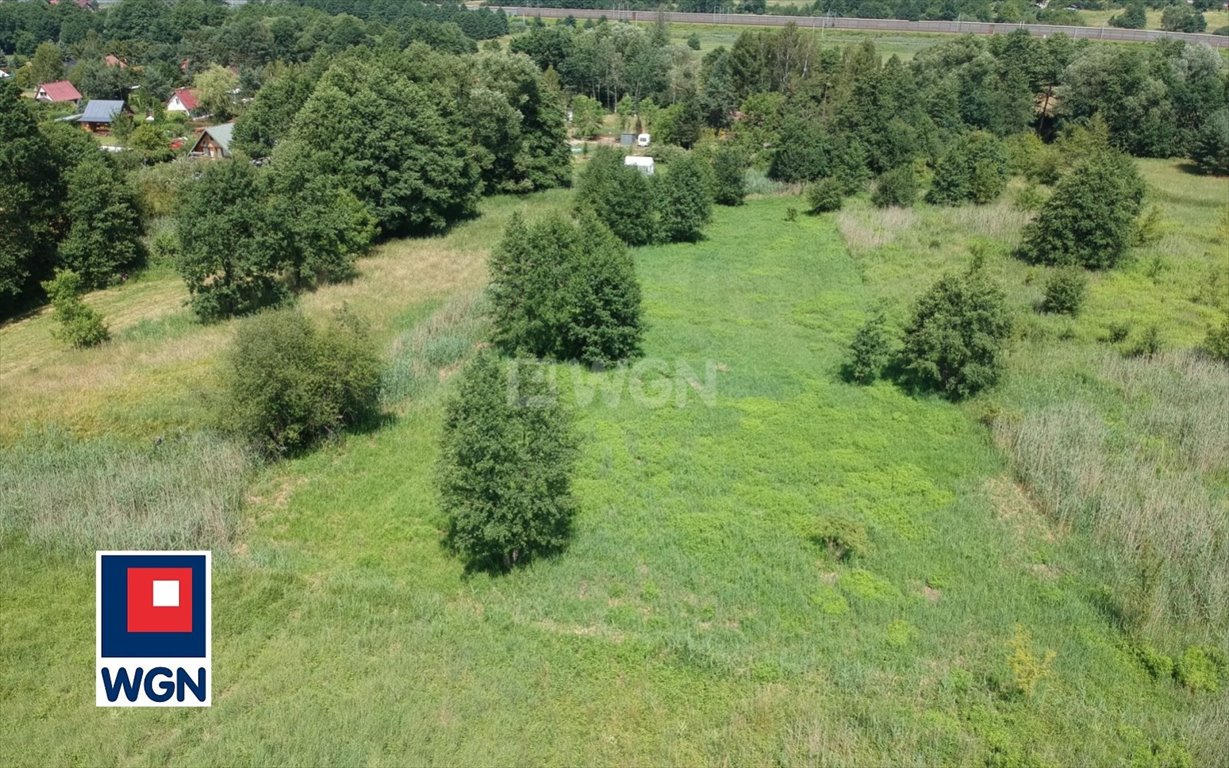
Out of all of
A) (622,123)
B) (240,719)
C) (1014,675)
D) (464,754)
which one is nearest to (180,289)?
(240,719)

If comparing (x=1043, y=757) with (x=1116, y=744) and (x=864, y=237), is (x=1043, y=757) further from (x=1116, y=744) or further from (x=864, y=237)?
(x=864, y=237)

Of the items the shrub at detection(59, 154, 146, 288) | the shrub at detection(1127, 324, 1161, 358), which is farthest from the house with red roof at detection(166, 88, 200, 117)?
the shrub at detection(1127, 324, 1161, 358)

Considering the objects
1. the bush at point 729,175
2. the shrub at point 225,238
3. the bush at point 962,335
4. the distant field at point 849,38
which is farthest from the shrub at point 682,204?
the distant field at point 849,38

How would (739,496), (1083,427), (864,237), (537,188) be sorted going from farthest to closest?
1. (537,188)
2. (864,237)
3. (1083,427)
4. (739,496)

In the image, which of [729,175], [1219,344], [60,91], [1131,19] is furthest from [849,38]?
[60,91]

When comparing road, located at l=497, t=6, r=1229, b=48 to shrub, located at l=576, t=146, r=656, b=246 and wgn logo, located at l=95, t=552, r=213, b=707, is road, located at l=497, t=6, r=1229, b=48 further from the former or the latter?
wgn logo, located at l=95, t=552, r=213, b=707

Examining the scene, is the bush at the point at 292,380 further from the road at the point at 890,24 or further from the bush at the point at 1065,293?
the road at the point at 890,24
